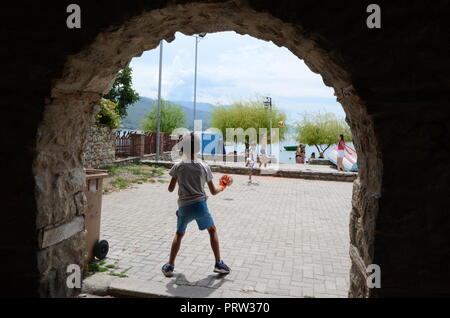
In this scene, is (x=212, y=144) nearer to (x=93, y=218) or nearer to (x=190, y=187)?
(x=93, y=218)

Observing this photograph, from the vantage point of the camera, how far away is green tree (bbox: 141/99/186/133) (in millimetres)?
45062

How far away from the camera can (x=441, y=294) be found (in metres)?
2.09

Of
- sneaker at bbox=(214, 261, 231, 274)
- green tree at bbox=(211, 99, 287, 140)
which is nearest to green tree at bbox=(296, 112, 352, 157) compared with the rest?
green tree at bbox=(211, 99, 287, 140)

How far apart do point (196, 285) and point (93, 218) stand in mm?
1702

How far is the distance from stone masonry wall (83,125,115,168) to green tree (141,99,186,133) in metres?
30.2

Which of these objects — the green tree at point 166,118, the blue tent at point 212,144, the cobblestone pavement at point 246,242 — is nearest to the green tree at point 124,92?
the blue tent at point 212,144

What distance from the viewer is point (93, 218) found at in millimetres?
4461

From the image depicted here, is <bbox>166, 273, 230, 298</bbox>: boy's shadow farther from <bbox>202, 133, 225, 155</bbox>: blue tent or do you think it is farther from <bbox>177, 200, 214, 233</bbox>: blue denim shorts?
<bbox>202, 133, 225, 155</bbox>: blue tent

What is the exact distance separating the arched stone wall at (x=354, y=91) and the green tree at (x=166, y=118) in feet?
140

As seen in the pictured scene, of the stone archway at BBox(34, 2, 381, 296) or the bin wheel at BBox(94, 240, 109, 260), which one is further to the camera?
the bin wheel at BBox(94, 240, 109, 260)

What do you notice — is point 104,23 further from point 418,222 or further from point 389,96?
point 418,222

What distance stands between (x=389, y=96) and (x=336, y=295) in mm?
2611
